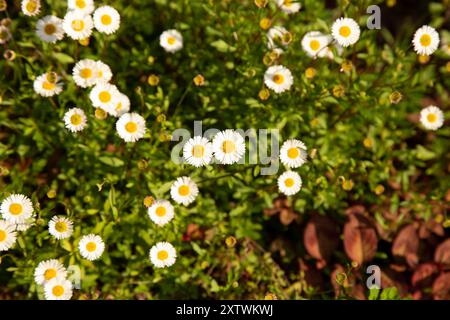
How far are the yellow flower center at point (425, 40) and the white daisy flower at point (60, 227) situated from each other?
2283 millimetres

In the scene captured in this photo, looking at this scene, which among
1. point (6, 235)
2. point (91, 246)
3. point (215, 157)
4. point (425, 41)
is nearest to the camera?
point (6, 235)

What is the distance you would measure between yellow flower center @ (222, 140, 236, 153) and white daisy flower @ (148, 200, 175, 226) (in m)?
0.44

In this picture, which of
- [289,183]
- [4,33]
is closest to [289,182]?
[289,183]

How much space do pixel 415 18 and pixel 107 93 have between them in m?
3.12

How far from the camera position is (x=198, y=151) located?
2.69 m

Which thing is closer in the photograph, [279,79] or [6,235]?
[6,235]

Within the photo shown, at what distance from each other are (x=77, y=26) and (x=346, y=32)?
1545mm

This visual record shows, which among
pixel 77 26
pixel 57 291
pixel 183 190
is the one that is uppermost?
pixel 77 26

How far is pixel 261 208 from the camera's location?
3.24 m

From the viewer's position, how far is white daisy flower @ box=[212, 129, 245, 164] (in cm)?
269

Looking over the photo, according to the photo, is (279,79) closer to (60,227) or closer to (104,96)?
(104,96)

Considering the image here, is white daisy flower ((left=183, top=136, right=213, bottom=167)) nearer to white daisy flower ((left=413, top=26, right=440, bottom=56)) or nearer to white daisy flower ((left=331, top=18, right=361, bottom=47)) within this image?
white daisy flower ((left=331, top=18, right=361, bottom=47))

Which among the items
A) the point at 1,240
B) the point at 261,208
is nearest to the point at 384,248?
the point at 261,208
